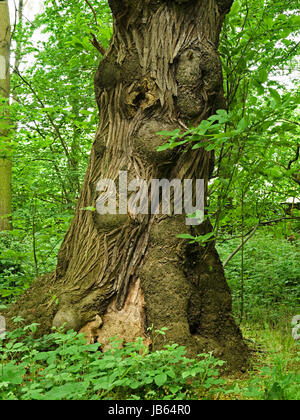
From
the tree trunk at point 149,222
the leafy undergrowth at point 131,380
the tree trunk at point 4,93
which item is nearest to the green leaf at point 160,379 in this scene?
the leafy undergrowth at point 131,380

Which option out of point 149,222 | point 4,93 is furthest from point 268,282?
point 4,93

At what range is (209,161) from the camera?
365 centimetres

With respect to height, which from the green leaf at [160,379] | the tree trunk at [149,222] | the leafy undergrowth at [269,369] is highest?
the tree trunk at [149,222]

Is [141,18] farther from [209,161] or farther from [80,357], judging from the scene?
[80,357]

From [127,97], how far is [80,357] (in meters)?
2.19

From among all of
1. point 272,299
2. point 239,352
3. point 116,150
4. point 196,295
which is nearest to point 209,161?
point 116,150

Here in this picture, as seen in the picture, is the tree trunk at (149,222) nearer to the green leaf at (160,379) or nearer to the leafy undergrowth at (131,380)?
the leafy undergrowth at (131,380)

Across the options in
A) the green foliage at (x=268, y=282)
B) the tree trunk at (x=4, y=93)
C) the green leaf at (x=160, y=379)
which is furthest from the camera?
the tree trunk at (x=4, y=93)

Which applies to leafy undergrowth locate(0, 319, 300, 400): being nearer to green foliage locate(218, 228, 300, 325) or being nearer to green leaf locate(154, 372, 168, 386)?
green leaf locate(154, 372, 168, 386)

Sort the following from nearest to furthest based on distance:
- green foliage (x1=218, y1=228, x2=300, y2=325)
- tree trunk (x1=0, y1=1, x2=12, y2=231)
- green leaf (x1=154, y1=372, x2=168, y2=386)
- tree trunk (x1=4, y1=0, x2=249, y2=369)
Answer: green leaf (x1=154, y1=372, x2=168, y2=386) → tree trunk (x1=4, y1=0, x2=249, y2=369) → green foliage (x1=218, y1=228, x2=300, y2=325) → tree trunk (x1=0, y1=1, x2=12, y2=231)

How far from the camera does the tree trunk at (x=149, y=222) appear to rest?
3113 mm

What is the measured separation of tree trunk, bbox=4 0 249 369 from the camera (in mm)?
3113

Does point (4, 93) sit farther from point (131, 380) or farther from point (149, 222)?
point (131, 380)

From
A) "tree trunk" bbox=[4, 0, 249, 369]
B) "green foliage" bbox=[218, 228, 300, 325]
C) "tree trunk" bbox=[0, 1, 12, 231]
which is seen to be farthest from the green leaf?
"tree trunk" bbox=[0, 1, 12, 231]
